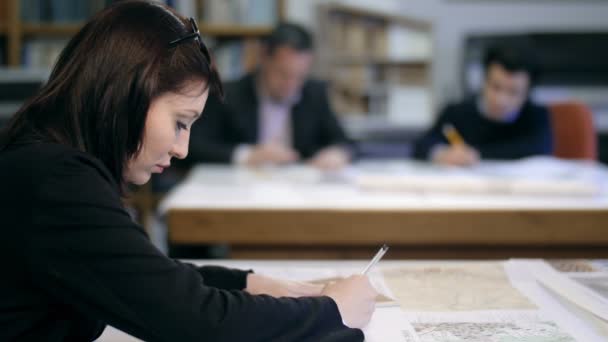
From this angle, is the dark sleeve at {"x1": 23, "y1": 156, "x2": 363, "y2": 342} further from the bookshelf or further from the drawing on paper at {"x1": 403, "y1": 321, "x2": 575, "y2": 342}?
the bookshelf

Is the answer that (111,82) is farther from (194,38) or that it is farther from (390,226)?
(390,226)

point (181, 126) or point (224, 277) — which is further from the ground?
point (181, 126)

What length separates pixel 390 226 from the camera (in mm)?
1634

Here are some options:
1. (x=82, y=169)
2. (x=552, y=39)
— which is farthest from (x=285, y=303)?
(x=552, y=39)

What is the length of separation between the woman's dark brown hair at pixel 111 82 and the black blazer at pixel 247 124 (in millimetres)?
1618

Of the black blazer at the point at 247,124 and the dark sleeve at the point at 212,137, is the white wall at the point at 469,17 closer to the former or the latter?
the black blazer at the point at 247,124

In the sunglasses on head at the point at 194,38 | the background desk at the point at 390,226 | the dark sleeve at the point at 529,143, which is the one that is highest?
the sunglasses on head at the point at 194,38

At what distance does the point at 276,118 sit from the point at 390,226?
4.26 ft

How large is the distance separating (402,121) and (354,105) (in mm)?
282

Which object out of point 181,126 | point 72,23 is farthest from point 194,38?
point 72,23

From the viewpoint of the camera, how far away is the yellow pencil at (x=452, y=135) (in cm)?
256

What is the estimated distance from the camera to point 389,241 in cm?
166

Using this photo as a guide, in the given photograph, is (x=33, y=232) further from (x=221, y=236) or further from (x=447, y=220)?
(x=447, y=220)

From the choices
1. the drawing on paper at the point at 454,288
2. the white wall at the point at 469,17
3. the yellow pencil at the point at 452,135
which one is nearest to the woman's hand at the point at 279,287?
the drawing on paper at the point at 454,288
